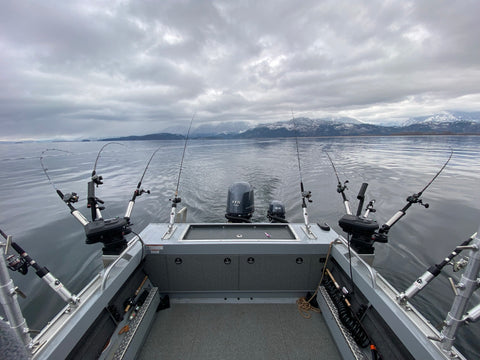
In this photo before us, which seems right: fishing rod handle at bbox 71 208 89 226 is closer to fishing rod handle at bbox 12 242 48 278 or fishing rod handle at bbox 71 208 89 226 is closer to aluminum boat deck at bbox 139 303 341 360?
fishing rod handle at bbox 12 242 48 278

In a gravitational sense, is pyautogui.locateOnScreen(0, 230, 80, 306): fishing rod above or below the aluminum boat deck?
above

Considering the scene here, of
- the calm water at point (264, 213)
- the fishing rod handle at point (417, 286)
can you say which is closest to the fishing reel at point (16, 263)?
the fishing rod handle at point (417, 286)

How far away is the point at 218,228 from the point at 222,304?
1183 millimetres

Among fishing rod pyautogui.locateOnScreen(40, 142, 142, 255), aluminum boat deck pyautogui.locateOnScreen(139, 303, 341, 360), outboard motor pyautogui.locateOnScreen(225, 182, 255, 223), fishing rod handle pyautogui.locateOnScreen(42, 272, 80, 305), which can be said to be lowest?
aluminum boat deck pyautogui.locateOnScreen(139, 303, 341, 360)

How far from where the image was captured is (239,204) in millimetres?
5273

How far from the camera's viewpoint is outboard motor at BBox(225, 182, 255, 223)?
525 cm

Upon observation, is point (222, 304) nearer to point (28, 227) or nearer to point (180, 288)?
point (180, 288)

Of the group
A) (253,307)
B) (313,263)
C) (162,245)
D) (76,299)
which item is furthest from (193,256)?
(313,263)

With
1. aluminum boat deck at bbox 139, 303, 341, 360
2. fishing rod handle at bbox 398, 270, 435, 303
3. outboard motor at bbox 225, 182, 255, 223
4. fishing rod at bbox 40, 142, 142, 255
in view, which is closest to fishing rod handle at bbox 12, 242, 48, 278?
fishing rod at bbox 40, 142, 142, 255

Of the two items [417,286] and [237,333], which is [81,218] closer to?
[237,333]

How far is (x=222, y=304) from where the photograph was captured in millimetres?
3434

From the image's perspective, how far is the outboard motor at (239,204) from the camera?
5.25 m

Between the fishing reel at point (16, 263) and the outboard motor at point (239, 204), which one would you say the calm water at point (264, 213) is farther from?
the fishing reel at point (16, 263)

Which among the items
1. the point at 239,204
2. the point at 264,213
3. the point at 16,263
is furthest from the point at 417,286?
the point at 264,213
